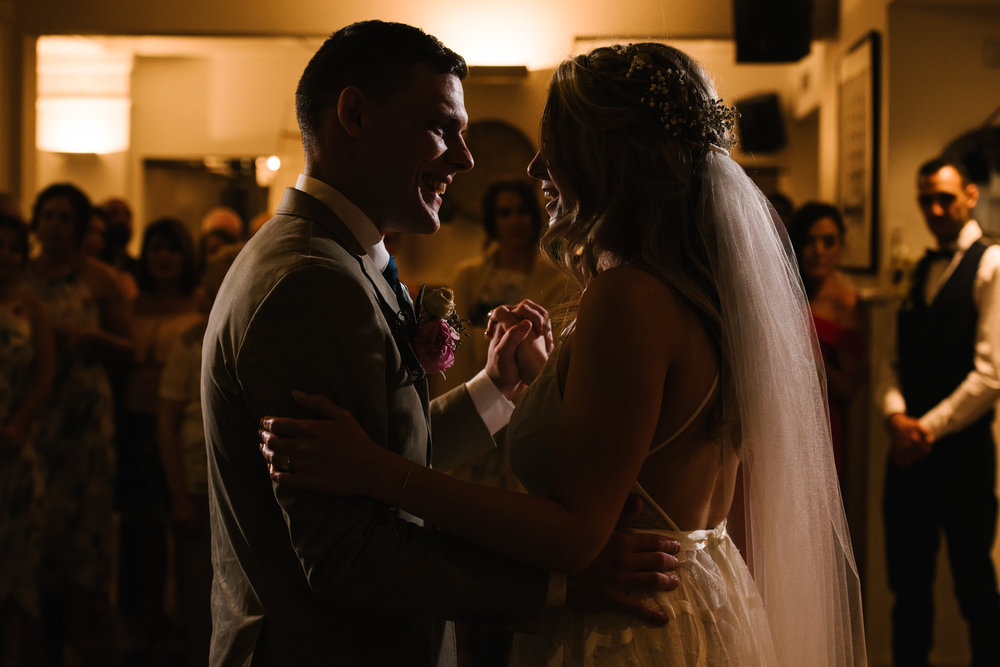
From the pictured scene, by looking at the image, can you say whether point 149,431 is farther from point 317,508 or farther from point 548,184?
point 317,508

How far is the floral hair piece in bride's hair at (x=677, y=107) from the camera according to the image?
1.48 meters

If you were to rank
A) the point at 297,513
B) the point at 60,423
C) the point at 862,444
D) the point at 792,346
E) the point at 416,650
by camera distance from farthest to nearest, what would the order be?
1. the point at 862,444
2. the point at 60,423
3. the point at 792,346
4. the point at 416,650
5. the point at 297,513

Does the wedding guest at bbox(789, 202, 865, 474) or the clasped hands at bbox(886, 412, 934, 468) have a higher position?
the wedding guest at bbox(789, 202, 865, 474)

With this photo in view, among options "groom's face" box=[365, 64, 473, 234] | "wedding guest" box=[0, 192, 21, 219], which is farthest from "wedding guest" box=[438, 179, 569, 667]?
"groom's face" box=[365, 64, 473, 234]

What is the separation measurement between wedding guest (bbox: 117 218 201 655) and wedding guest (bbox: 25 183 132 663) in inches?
5.7

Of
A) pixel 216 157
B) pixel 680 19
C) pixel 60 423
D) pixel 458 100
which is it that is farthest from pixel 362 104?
pixel 216 157

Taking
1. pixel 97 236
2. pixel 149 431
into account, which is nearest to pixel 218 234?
pixel 97 236

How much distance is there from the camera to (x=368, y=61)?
58.9 inches

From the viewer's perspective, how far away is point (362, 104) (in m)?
1.50

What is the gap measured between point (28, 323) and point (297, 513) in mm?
2691

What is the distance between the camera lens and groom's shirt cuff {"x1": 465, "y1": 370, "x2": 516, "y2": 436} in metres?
1.85

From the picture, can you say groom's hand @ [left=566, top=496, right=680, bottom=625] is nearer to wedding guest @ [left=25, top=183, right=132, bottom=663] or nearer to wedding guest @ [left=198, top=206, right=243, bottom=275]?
wedding guest @ [left=25, top=183, right=132, bottom=663]

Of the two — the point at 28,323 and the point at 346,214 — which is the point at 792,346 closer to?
the point at 346,214

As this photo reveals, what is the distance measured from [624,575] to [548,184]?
64 cm
